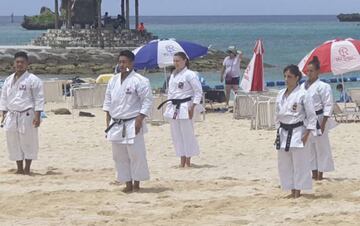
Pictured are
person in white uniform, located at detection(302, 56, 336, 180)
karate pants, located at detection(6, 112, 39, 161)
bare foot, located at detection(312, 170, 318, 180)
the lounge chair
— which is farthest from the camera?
the lounge chair

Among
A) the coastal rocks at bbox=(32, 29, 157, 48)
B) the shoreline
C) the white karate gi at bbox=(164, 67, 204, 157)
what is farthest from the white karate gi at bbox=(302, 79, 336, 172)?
the coastal rocks at bbox=(32, 29, 157, 48)

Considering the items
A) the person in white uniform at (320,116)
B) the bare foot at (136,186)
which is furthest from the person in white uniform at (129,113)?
the person in white uniform at (320,116)

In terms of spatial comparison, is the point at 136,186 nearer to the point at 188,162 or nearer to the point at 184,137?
the point at 184,137

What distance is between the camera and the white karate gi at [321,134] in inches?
437

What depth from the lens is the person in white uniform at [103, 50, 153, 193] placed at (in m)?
10.6

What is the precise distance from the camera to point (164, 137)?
16.4m

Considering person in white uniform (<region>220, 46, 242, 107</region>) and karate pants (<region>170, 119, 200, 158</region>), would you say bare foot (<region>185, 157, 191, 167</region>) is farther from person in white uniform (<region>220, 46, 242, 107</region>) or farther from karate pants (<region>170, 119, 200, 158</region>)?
person in white uniform (<region>220, 46, 242, 107</region>)

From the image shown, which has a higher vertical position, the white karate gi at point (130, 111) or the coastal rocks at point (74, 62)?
the white karate gi at point (130, 111)

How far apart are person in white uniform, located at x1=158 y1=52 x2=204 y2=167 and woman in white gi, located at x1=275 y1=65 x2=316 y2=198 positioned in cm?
259

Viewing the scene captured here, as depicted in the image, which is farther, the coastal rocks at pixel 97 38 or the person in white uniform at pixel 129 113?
the coastal rocks at pixel 97 38

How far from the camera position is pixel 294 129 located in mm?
10016

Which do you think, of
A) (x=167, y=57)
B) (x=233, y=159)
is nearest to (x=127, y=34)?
(x=167, y=57)

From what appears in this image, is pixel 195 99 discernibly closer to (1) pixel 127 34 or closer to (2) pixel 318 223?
(2) pixel 318 223

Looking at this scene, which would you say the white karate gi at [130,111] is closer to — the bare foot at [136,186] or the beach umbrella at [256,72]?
the bare foot at [136,186]
